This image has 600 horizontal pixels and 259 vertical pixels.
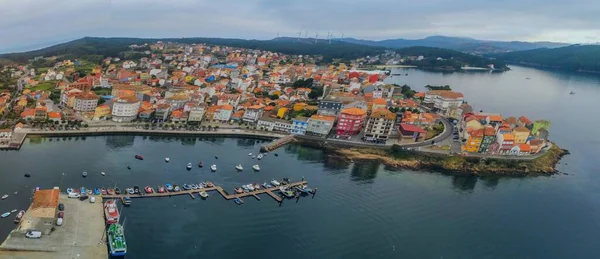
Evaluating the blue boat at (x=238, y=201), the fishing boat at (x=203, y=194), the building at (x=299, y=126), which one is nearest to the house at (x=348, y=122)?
the building at (x=299, y=126)

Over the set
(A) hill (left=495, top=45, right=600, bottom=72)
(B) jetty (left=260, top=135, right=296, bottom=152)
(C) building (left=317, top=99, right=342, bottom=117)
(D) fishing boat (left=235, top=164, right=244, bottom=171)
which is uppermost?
(A) hill (left=495, top=45, right=600, bottom=72)

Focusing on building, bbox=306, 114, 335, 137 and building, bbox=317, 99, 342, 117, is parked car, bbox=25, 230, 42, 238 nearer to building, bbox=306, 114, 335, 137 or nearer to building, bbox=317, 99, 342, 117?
building, bbox=306, 114, 335, 137

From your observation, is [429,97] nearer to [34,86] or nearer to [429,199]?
[429,199]

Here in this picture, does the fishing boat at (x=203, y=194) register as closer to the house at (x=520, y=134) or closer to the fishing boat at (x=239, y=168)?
the fishing boat at (x=239, y=168)

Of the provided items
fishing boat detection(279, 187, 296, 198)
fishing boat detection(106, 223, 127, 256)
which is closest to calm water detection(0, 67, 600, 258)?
fishing boat detection(106, 223, 127, 256)

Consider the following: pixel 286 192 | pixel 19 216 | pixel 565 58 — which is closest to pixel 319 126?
pixel 286 192

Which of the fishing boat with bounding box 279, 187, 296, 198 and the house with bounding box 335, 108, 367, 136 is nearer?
the fishing boat with bounding box 279, 187, 296, 198
